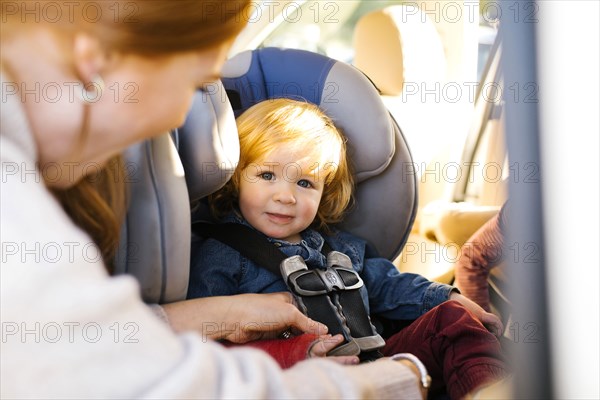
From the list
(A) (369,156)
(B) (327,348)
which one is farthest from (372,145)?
(B) (327,348)

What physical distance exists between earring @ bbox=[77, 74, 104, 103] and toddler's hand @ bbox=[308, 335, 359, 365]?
1.48ft

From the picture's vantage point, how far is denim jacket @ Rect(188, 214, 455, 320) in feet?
3.56

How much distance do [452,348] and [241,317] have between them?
29 cm

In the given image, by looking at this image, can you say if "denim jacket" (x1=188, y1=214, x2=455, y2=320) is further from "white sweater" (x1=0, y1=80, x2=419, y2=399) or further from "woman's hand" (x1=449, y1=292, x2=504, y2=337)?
"white sweater" (x1=0, y1=80, x2=419, y2=399)

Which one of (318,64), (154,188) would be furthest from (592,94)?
(318,64)

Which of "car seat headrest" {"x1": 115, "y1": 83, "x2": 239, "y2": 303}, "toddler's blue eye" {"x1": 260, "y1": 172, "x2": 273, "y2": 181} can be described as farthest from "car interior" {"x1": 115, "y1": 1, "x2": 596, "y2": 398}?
"toddler's blue eye" {"x1": 260, "y1": 172, "x2": 273, "y2": 181}

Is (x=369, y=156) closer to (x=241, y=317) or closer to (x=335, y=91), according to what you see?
(x=335, y=91)

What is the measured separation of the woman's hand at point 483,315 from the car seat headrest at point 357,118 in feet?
0.82

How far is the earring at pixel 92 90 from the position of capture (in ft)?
2.35

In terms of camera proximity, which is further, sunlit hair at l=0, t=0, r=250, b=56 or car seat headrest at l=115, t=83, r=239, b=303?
car seat headrest at l=115, t=83, r=239, b=303

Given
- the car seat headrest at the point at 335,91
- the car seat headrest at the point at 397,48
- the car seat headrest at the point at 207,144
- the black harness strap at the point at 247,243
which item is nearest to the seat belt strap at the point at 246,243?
the black harness strap at the point at 247,243

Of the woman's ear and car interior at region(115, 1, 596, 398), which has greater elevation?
the woman's ear

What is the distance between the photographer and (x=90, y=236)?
0.79 m

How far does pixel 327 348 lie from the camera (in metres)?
1.04
